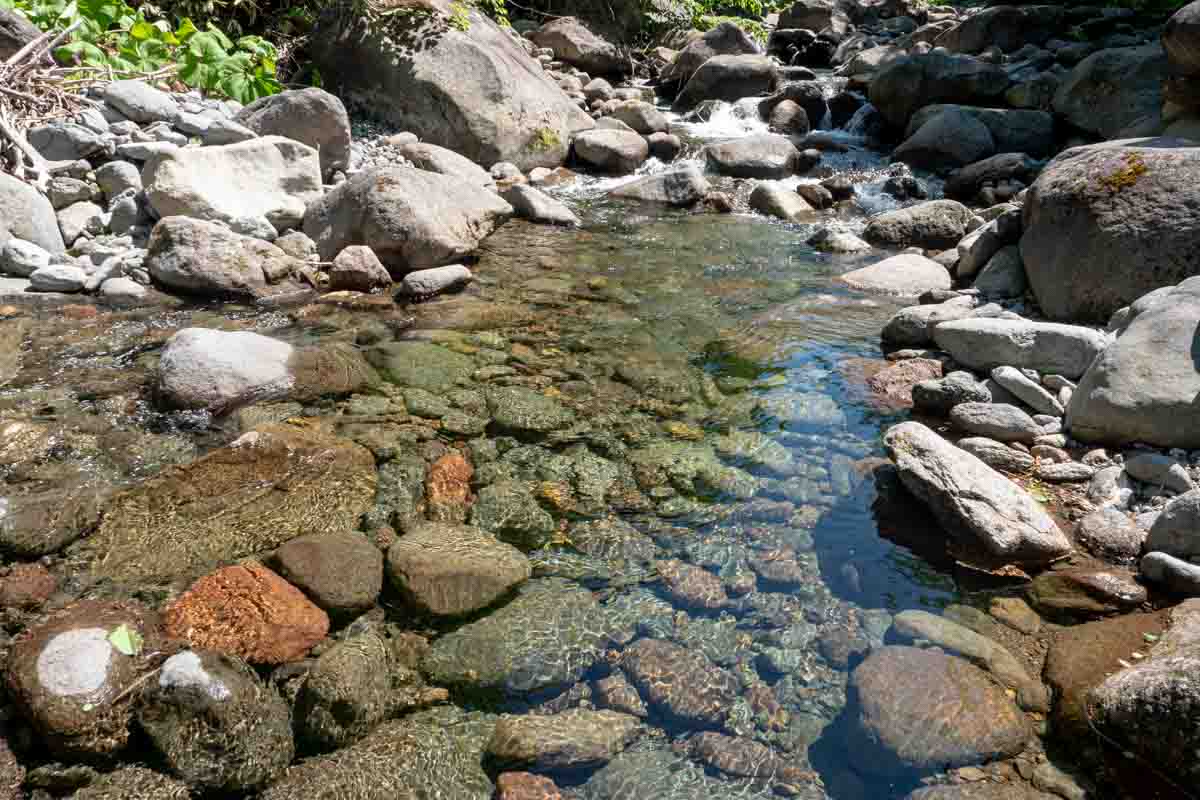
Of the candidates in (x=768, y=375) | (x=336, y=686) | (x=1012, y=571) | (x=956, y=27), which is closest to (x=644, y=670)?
(x=336, y=686)

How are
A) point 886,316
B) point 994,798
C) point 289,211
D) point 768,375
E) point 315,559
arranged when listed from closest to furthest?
point 994,798
point 315,559
point 768,375
point 886,316
point 289,211

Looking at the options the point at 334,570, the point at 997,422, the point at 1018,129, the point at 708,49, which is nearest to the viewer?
the point at 334,570

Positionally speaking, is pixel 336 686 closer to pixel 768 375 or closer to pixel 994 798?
pixel 994 798

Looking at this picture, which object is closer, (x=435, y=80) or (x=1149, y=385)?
(x=1149, y=385)

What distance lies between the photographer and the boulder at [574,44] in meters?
17.7

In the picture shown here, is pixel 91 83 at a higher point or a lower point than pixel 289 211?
higher

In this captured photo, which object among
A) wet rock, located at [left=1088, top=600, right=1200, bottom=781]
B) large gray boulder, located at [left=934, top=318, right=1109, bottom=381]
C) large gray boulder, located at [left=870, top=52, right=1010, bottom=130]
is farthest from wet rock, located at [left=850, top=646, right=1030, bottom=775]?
large gray boulder, located at [left=870, top=52, right=1010, bottom=130]

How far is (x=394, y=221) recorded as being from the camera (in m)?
7.11

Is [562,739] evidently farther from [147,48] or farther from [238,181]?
[147,48]

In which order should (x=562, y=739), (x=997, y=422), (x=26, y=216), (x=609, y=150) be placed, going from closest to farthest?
1. (x=562, y=739)
2. (x=997, y=422)
3. (x=26, y=216)
4. (x=609, y=150)

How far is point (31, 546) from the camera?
3.41 m

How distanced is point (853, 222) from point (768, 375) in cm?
571

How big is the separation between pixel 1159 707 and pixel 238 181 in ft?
26.8

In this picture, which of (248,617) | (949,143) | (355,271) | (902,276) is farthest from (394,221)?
(949,143)
